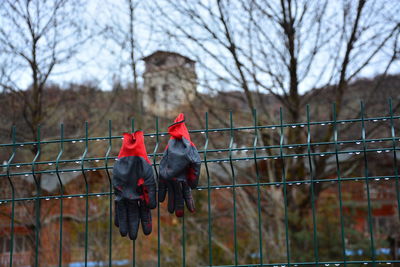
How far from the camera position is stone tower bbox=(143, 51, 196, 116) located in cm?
1203

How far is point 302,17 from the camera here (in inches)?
429

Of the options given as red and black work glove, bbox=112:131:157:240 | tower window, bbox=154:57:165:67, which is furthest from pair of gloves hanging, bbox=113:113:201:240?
tower window, bbox=154:57:165:67

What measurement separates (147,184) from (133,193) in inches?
5.5

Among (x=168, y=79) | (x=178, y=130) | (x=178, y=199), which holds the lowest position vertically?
(x=178, y=199)

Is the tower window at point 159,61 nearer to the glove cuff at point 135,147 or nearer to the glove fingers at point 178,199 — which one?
the glove cuff at point 135,147

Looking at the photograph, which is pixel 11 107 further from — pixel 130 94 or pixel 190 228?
pixel 190 228

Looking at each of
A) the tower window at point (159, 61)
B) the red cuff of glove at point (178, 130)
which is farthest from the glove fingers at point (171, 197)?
the tower window at point (159, 61)

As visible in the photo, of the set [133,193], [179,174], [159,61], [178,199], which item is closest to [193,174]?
[179,174]

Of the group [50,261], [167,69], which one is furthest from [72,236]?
[167,69]

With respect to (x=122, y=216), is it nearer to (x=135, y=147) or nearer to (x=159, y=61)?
(x=135, y=147)

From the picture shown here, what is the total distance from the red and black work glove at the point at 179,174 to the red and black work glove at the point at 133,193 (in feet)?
0.42

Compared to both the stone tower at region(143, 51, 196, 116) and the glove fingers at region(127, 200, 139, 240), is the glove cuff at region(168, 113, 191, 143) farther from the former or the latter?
the stone tower at region(143, 51, 196, 116)

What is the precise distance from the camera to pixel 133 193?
432 centimetres

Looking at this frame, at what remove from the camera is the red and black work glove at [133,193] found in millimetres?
4324
